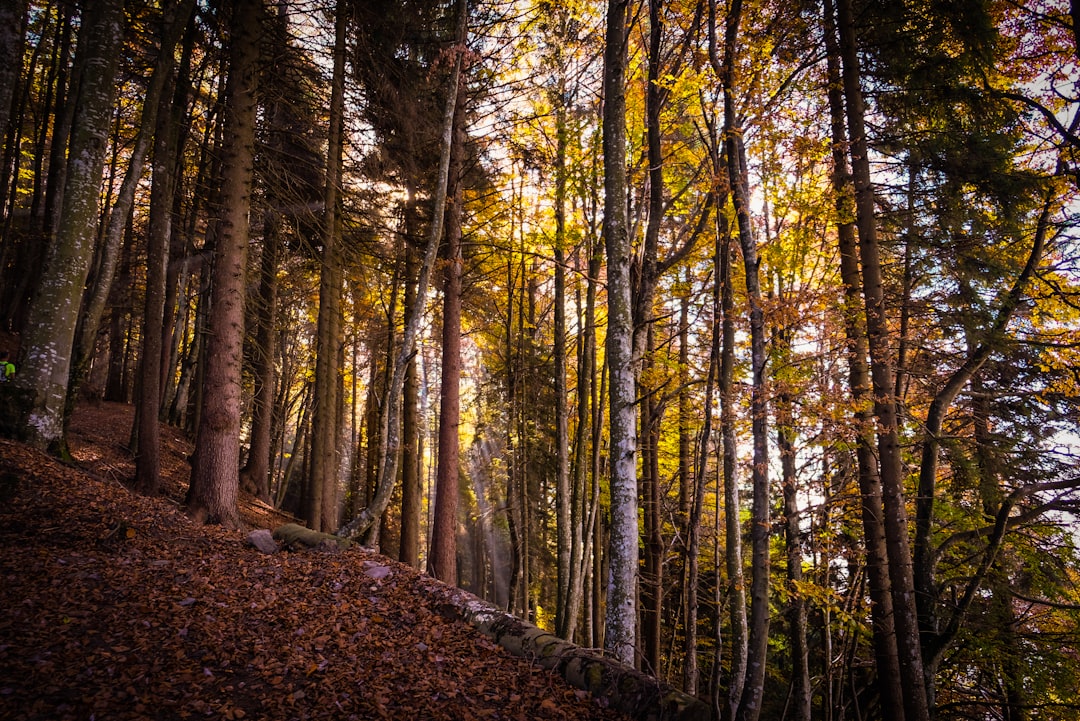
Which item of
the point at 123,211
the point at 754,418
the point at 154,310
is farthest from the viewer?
the point at 154,310

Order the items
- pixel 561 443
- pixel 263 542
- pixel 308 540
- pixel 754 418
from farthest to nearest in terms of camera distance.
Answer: pixel 561 443 → pixel 308 540 → pixel 263 542 → pixel 754 418

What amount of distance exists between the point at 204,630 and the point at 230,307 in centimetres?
516

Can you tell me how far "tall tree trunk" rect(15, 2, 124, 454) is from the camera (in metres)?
6.77

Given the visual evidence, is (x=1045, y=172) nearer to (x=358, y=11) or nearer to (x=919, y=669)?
(x=919, y=669)

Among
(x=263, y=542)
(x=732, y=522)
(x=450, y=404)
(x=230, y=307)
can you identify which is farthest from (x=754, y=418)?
(x=230, y=307)

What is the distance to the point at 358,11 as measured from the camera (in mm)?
9453

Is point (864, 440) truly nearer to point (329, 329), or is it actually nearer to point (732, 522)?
point (732, 522)

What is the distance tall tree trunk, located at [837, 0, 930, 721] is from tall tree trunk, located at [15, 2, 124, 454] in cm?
1102

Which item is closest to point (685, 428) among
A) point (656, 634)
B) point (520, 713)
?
point (656, 634)

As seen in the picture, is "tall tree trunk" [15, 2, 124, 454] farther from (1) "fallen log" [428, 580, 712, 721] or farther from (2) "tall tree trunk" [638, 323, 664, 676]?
(2) "tall tree trunk" [638, 323, 664, 676]

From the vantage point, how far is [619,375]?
6633 millimetres

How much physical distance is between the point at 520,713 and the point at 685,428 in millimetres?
10226

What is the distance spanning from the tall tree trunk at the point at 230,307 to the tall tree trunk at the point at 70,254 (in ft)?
5.02

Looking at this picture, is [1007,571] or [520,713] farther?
[1007,571]
